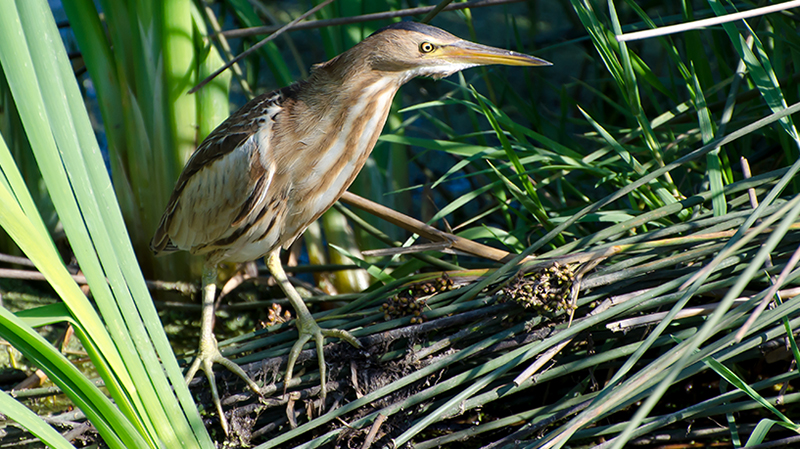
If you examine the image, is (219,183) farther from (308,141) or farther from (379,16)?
(379,16)

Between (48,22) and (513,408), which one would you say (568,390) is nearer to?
(513,408)

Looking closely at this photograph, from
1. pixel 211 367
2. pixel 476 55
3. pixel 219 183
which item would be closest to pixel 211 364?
pixel 211 367

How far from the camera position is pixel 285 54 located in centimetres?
262

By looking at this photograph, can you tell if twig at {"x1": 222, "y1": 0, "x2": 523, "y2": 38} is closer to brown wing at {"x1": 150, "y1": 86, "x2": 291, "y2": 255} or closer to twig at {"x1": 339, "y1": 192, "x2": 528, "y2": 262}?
brown wing at {"x1": 150, "y1": 86, "x2": 291, "y2": 255}

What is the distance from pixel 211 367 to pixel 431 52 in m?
0.74

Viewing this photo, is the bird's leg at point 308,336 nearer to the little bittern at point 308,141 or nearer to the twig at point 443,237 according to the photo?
the little bittern at point 308,141

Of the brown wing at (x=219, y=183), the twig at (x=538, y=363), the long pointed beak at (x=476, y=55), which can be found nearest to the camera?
the twig at (x=538, y=363)

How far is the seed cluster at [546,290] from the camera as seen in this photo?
108 centimetres

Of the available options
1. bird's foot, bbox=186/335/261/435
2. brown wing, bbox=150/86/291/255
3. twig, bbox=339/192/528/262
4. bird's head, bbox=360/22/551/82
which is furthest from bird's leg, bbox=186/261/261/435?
bird's head, bbox=360/22/551/82

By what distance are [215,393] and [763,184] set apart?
113 cm

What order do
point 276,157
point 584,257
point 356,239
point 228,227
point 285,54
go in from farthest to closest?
point 285,54 < point 356,239 < point 228,227 < point 276,157 < point 584,257

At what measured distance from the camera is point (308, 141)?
123 cm

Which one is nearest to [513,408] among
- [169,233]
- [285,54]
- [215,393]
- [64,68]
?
[215,393]

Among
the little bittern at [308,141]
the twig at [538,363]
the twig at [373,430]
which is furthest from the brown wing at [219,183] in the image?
the twig at [538,363]
